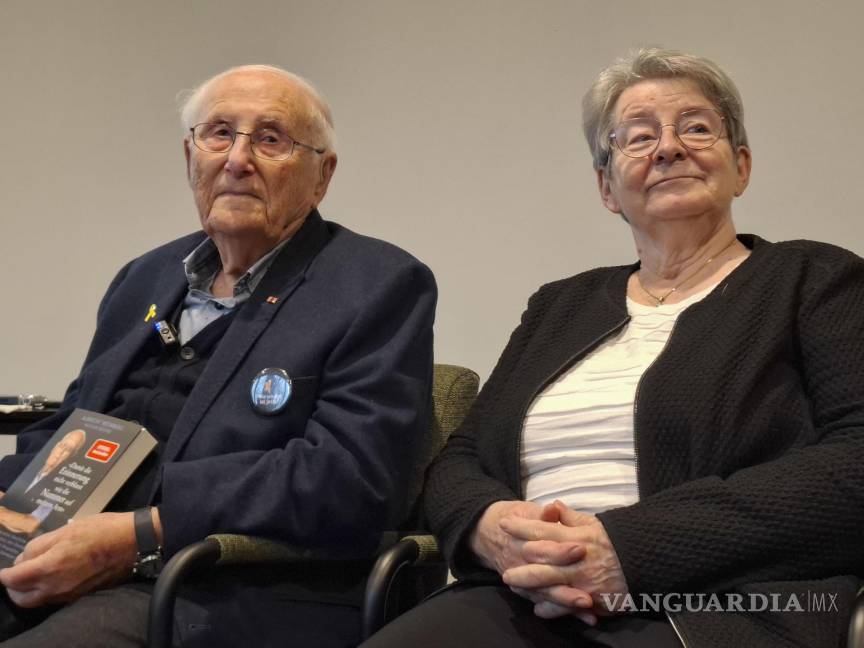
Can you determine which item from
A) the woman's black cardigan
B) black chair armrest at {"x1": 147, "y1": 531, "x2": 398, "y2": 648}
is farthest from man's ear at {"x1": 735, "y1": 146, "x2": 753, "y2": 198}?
black chair armrest at {"x1": 147, "y1": 531, "x2": 398, "y2": 648}

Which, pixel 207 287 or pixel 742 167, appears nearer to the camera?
pixel 742 167

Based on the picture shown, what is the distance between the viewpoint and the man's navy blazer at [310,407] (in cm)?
169

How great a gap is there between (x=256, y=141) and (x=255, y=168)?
0.07 metres

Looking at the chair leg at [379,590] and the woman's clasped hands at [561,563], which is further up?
the woman's clasped hands at [561,563]

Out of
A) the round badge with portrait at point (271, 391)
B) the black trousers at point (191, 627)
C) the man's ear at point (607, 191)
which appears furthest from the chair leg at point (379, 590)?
the man's ear at point (607, 191)

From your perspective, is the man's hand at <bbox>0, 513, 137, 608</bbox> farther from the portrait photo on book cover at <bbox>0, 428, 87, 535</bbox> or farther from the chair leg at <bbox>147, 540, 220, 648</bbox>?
the chair leg at <bbox>147, 540, 220, 648</bbox>

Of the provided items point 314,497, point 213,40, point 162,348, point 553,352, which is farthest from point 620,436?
point 213,40

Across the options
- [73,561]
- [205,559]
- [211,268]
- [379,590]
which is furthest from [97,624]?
[211,268]

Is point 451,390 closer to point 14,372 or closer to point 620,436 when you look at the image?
point 620,436

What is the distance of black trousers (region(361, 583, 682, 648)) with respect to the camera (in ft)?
4.56

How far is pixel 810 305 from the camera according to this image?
1597mm

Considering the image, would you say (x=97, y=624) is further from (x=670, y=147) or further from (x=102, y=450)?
(x=670, y=147)

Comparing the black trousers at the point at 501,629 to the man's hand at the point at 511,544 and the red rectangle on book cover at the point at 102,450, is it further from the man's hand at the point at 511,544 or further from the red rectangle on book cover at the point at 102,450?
the red rectangle on book cover at the point at 102,450

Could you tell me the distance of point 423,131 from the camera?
306cm
